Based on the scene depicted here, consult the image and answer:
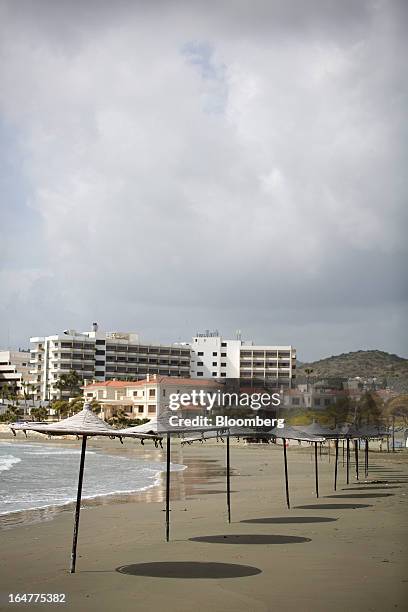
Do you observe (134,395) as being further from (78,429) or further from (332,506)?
(78,429)

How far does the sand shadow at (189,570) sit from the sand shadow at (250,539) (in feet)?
6.60

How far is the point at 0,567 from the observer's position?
11258 millimetres

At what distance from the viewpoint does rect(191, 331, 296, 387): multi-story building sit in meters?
152

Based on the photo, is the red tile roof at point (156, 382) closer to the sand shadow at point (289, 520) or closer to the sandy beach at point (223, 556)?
the sandy beach at point (223, 556)

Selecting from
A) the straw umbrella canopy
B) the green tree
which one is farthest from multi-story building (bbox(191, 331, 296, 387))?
the straw umbrella canopy

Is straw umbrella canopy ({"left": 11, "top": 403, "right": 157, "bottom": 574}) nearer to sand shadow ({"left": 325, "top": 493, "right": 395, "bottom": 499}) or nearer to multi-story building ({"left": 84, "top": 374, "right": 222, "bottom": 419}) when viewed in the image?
sand shadow ({"left": 325, "top": 493, "right": 395, "bottom": 499})

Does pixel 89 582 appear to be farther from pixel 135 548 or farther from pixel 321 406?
pixel 321 406

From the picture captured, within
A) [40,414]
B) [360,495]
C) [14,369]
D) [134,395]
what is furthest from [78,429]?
[14,369]

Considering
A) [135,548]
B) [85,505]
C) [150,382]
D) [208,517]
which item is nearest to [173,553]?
[135,548]

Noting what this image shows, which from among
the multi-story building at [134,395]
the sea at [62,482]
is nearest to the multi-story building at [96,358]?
the multi-story building at [134,395]

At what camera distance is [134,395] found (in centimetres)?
12094

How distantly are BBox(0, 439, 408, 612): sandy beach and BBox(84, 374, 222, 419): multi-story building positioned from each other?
97.4 m

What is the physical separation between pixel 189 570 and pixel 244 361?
470 ft

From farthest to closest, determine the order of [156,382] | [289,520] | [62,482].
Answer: [156,382] → [62,482] → [289,520]
